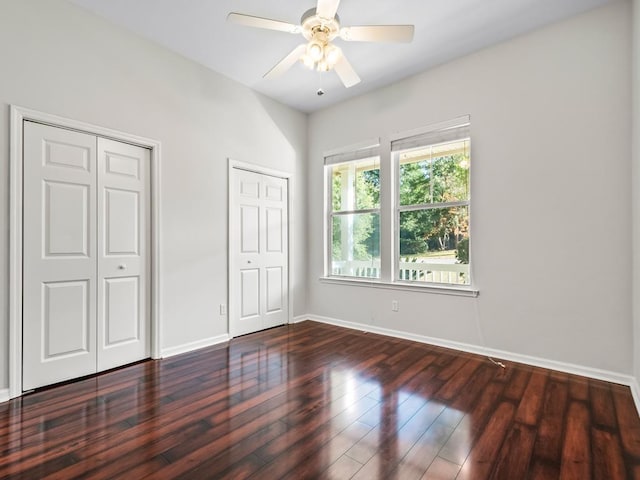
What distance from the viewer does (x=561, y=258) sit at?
9.54 feet

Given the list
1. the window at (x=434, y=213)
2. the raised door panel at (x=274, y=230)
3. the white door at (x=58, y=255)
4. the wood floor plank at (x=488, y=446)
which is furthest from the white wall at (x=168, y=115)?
the wood floor plank at (x=488, y=446)

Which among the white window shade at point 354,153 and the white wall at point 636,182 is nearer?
the white wall at point 636,182

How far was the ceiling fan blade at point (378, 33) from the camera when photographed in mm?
2297

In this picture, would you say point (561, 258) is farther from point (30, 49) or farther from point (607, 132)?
point (30, 49)

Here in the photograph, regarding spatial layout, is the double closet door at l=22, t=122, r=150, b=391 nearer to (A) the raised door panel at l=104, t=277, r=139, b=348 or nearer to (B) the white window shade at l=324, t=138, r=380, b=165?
(A) the raised door panel at l=104, t=277, r=139, b=348

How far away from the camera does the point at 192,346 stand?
3.50 m

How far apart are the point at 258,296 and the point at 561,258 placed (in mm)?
3254

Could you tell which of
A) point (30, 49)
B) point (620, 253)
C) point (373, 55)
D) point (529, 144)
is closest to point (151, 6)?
point (30, 49)

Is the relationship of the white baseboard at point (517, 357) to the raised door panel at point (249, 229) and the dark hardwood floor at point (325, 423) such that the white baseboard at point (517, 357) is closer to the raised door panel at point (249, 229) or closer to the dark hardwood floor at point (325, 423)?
the dark hardwood floor at point (325, 423)

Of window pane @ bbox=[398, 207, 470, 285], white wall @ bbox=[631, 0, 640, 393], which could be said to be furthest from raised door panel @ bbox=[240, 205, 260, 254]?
white wall @ bbox=[631, 0, 640, 393]

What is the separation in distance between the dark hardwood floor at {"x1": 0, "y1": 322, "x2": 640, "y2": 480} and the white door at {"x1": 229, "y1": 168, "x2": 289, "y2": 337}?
1075 millimetres

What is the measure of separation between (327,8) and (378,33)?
417 mm

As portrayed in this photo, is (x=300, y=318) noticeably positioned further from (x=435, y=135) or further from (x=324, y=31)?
(x=324, y=31)

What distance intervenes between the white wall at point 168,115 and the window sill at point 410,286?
60.5 inches
